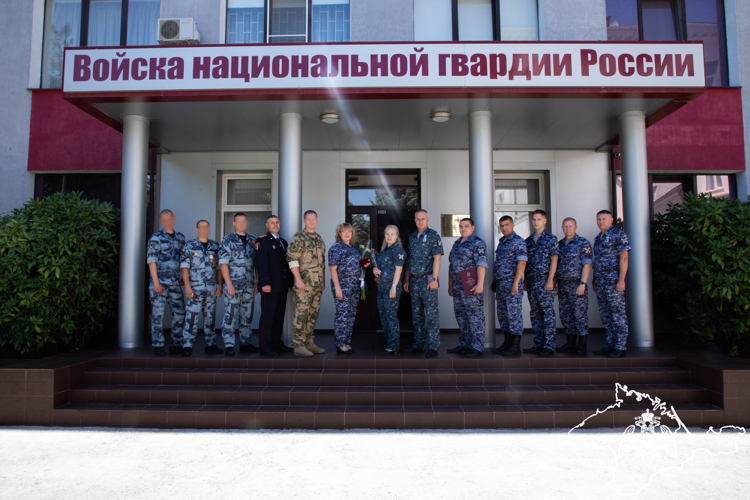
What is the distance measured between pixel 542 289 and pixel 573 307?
0.42 metres

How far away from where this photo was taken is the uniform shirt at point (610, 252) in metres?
5.16

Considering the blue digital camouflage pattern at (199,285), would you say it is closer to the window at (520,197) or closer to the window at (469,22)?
the window at (520,197)

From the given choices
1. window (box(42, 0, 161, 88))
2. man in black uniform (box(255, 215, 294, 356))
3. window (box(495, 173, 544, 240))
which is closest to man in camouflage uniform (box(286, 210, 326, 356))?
man in black uniform (box(255, 215, 294, 356))

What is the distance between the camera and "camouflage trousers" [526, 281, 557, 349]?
17.2 ft

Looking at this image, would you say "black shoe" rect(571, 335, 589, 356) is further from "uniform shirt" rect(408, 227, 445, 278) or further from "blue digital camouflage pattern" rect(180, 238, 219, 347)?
"blue digital camouflage pattern" rect(180, 238, 219, 347)

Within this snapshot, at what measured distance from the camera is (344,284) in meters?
5.30

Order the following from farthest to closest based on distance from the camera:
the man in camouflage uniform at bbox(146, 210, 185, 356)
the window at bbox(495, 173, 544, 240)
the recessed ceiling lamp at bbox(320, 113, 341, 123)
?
1. the window at bbox(495, 173, 544, 240)
2. the recessed ceiling lamp at bbox(320, 113, 341, 123)
3. the man in camouflage uniform at bbox(146, 210, 185, 356)

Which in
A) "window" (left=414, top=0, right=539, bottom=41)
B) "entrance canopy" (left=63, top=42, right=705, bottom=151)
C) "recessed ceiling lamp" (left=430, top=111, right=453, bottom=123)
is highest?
"window" (left=414, top=0, right=539, bottom=41)

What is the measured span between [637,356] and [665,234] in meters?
→ 2.28

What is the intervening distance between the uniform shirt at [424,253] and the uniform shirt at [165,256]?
2.96 metres

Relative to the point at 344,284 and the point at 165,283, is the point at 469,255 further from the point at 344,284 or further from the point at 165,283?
the point at 165,283

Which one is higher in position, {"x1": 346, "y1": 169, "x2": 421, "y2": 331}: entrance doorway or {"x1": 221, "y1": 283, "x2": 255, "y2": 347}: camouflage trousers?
{"x1": 346, "y1": 169, "x2": 421, "y2": 331}: entrance doorway

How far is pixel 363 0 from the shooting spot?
7.61 m

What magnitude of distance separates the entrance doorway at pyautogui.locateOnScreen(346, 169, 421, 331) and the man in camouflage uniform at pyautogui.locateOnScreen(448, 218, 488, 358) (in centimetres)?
243
